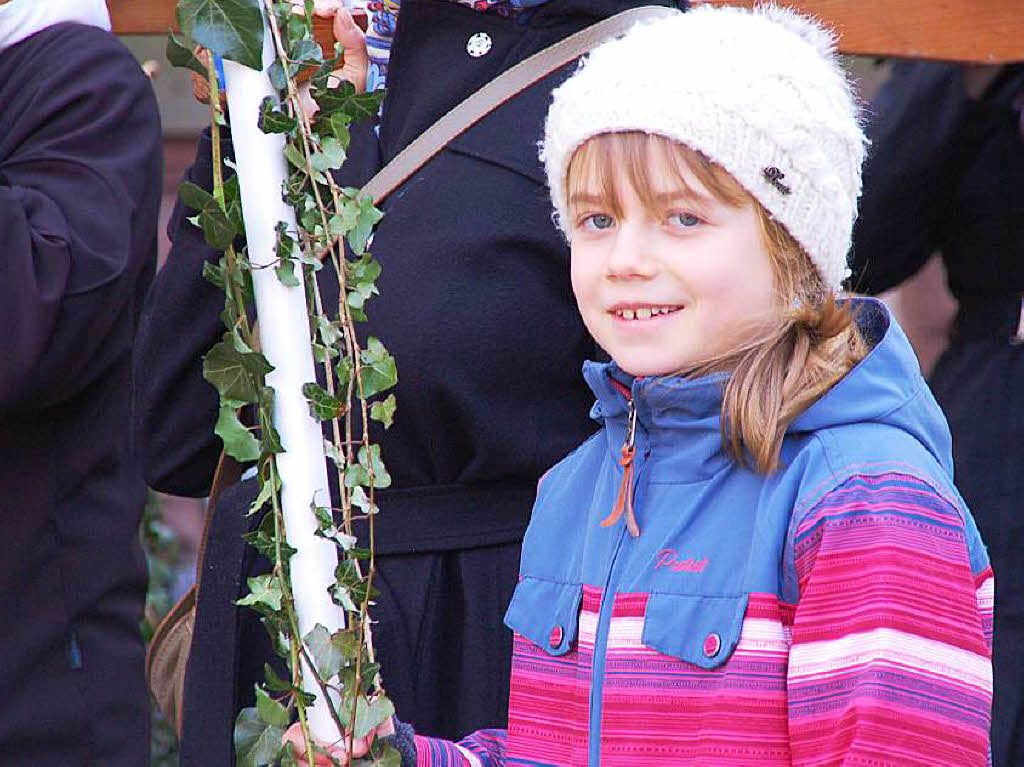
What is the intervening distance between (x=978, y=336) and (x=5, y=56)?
5.21ft

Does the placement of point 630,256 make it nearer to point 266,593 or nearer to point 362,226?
point 362,226

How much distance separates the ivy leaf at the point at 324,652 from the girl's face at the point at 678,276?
18.8 inches

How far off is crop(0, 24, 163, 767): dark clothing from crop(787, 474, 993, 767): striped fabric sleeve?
1.26m

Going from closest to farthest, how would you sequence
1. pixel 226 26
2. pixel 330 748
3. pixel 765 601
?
pixel 226 26, pixel 330 748, pixel 765 601

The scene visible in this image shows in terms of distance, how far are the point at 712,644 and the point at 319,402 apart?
0.47 meters

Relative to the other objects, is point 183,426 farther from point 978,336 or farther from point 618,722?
point 978,336

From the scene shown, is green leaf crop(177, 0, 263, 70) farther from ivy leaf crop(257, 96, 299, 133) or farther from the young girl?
the young girl

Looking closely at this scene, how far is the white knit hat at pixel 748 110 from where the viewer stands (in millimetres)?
1749

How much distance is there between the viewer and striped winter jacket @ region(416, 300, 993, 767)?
154 cm

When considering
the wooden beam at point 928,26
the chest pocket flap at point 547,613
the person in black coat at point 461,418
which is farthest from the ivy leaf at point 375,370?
the wooden beam at point 928,26

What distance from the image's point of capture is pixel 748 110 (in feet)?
5.74

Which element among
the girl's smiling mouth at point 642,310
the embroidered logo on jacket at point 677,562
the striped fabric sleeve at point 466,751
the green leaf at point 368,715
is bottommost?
the striped fabric sleeve at point 466,751

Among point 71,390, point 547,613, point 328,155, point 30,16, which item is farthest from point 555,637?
point 30,16

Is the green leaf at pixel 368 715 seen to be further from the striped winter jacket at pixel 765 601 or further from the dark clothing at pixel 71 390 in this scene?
the dark clothing at pixel 71 390
